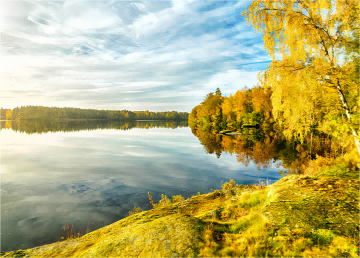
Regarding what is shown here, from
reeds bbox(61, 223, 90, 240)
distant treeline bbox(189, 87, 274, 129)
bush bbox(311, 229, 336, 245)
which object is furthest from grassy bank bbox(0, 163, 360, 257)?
distant treeline bbox(189, 87, 274, 129)

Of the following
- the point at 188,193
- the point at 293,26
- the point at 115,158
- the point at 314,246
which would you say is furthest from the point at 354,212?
the point at 115,158

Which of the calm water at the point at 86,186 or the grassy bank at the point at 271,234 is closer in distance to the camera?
the grassy bank at the point at 271,234

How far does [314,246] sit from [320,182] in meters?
2.94

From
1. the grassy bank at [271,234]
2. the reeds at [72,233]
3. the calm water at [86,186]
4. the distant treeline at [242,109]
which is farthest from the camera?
the distant treeline at [242,109]

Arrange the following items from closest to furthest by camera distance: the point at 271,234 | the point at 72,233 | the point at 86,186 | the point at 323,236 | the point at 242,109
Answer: the point at 323,236, the point at 271,234, the point at 72,233, the point at 86,186, the point at 242,109

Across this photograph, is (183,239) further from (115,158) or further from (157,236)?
(115,158)

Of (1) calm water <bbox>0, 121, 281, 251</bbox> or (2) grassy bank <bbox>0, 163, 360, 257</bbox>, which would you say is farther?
(1) calm water <bbox>0, 121, 281, 251</bbox>

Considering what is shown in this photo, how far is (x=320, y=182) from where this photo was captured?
593cm

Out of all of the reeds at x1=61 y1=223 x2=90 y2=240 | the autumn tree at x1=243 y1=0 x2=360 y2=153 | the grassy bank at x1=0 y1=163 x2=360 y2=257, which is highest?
the autumn tree at x1=243 y1=0 x2=360 y2=153

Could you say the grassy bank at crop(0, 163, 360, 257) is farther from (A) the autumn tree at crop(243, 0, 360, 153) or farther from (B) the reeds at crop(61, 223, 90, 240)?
(A) the autumn tree at crop(243, 0, 360, 153)

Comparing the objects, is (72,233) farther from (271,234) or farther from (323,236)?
(323,236)

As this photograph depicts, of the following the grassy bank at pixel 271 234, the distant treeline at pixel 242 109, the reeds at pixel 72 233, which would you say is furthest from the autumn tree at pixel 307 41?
the distant treeline at pixel 242 109

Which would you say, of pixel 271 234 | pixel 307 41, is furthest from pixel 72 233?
pixel 307 41

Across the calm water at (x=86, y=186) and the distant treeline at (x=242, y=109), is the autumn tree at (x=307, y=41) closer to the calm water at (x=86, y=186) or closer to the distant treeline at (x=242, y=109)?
the calm water at (x=86, y=186)
